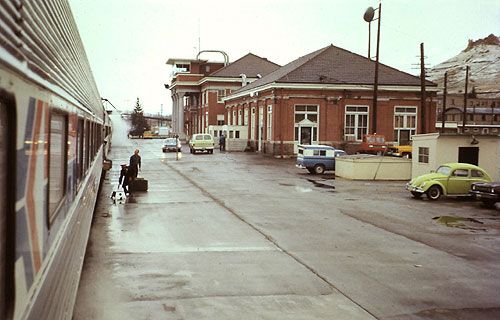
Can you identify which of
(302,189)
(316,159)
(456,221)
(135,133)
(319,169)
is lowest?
(456,221)

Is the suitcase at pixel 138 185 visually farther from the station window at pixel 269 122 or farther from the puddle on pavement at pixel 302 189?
the station window at pixel 269 122

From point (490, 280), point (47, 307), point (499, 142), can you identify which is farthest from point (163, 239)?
point (499, 142)

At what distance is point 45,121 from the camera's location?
11.2ft

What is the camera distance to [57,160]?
4.45 meters

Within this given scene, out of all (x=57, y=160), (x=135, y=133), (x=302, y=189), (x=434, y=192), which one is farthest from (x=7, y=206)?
(x=135, y=133)

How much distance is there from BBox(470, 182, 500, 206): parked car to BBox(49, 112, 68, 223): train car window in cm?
1764

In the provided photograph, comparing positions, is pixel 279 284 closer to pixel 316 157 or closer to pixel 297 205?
pixel 297 205

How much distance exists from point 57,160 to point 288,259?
23.3 ft

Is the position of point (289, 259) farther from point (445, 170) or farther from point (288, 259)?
point (445, 170)

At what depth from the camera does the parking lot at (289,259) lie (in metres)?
7.95

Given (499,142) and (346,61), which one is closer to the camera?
(499,142)

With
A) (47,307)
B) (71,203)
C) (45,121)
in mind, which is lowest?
(47,307)

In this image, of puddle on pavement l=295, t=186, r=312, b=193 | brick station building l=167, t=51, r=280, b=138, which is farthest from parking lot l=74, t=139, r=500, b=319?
brick station building l=167, t=51, r=280, b=138

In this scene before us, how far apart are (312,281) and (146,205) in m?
10.1
